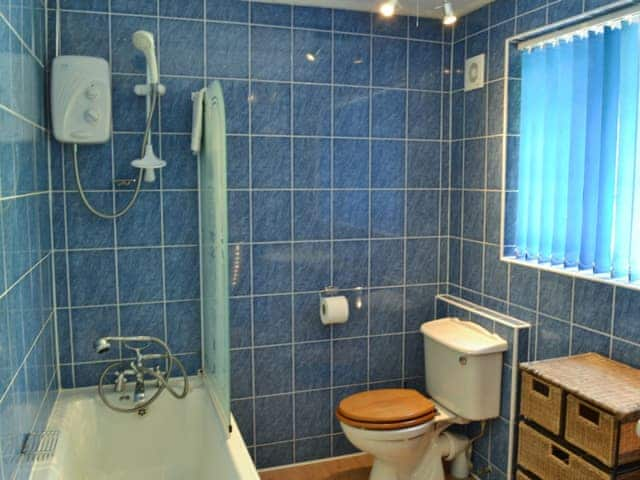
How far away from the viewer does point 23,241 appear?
6.12 ft

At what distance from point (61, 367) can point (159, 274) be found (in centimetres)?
61

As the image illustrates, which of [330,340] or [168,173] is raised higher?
[168,173]

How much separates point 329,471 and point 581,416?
4.89 feet

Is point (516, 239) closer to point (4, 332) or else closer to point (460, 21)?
point (460, 21)

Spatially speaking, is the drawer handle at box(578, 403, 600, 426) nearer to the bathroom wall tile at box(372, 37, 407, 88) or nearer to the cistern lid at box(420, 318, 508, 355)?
the cistern lid at box(420, 318, 508, 355)

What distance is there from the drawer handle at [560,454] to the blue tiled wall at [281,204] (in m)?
1.18

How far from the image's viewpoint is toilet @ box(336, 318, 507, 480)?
98.8 inches

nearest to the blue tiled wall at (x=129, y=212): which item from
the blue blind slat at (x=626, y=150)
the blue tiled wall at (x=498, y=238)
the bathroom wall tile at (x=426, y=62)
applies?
the bathroom wall tile at (x=426, y=62)

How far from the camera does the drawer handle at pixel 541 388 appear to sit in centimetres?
206

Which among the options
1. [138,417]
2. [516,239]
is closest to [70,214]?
[138,417]

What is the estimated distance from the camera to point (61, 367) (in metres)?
2.62

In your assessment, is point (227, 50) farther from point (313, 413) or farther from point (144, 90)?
point (313, 413)

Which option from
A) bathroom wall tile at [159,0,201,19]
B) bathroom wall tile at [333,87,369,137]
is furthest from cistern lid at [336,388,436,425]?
bathroom wall tile at [159,0,201,19]

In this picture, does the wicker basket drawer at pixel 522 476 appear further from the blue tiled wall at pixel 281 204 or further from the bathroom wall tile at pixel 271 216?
the bathroom wall tile at pixel 271 216
